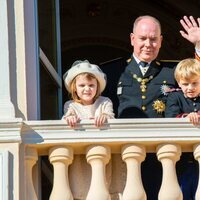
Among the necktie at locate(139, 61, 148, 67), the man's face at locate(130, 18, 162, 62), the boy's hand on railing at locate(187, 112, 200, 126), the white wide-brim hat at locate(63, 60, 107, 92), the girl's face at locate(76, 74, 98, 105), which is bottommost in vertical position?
the boy's hand on railing at locate(187, 112, 200, 126)

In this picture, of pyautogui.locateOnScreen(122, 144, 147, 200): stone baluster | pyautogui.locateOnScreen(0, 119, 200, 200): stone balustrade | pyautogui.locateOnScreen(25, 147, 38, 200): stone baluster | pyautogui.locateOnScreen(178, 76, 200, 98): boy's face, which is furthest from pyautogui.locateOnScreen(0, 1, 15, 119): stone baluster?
pyautogui.locateOnScreen(178, 76, 200, 98): boy's face

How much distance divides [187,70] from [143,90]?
1.15 ft

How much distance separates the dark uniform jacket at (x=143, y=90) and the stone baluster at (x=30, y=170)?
2.42 ft

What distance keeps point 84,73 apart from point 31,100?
0.37m

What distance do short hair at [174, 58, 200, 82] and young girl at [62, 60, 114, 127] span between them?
0.47 metres

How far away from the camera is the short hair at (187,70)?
8414 millimetres

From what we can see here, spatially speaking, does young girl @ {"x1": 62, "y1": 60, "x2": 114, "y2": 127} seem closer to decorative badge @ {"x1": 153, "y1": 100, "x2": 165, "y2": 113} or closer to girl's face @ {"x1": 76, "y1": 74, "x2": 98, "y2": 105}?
girl's face @ {"x1": 76, "y1": 74, "x2": 98, "y2": 105}

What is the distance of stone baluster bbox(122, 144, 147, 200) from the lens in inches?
314

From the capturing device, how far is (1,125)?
8.00 meters

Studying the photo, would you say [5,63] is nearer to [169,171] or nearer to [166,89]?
[166,89]

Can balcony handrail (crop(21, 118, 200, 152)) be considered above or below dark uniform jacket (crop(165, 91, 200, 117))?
below

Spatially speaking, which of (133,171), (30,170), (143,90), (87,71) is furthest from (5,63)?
(133,171)

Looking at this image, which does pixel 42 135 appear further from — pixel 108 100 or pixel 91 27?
pixel 91 27

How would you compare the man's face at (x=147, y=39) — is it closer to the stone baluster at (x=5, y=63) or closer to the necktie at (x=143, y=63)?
the necktie at (x=143, y=63)
